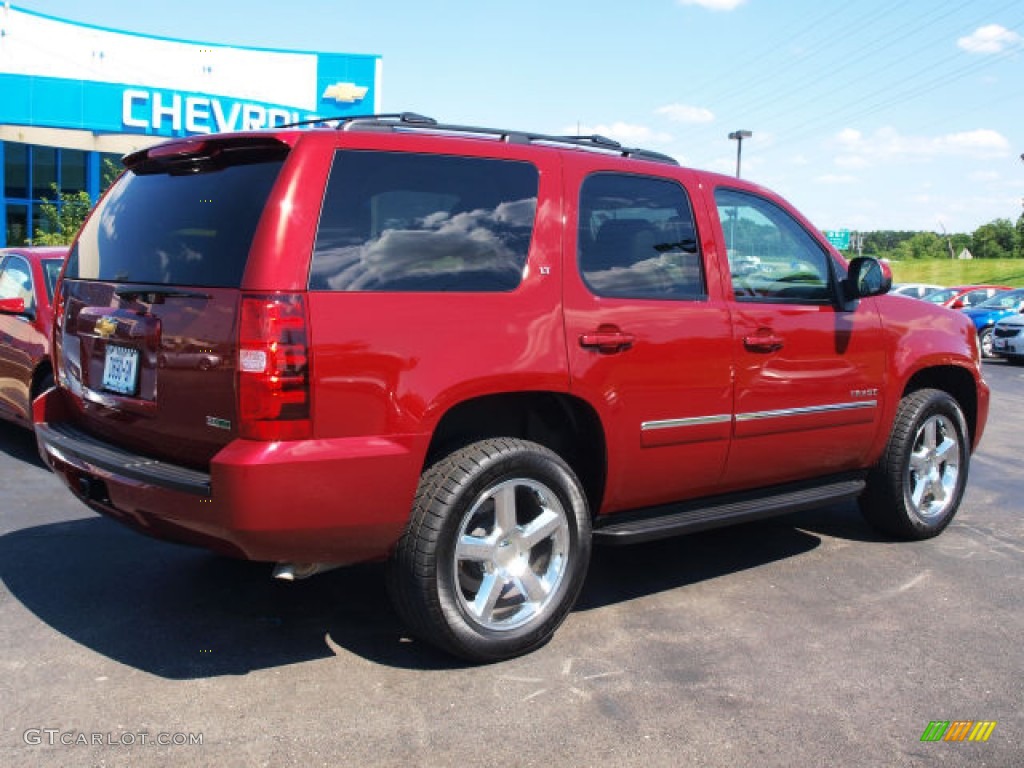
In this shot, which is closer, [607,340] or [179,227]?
[179,227]

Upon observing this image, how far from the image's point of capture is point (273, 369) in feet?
10.4

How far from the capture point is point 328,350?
3242 millimetres

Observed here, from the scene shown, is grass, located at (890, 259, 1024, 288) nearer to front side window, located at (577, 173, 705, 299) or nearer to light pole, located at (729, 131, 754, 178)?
light pole, located at (729, 131, 754, 178)

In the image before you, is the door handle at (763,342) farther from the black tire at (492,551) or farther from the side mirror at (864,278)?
the black tire at (492,551)

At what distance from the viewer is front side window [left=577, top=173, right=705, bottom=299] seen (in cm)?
408

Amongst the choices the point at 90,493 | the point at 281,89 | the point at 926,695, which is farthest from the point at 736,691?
the point at 281,89

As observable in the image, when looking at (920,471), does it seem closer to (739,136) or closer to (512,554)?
(512,554)

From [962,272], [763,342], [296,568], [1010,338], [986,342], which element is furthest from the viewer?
[962,272]

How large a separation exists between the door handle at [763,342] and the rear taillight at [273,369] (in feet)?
7.07

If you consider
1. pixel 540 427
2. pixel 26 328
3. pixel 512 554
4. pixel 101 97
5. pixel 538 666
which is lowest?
pixel 538 666

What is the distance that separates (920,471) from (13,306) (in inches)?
239

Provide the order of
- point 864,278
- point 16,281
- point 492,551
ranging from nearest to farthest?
point 492,551, point 864,278, point 16,281

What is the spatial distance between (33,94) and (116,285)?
2524 cm

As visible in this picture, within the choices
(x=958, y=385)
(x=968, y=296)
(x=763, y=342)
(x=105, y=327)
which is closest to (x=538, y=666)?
(x=763, y=342)
